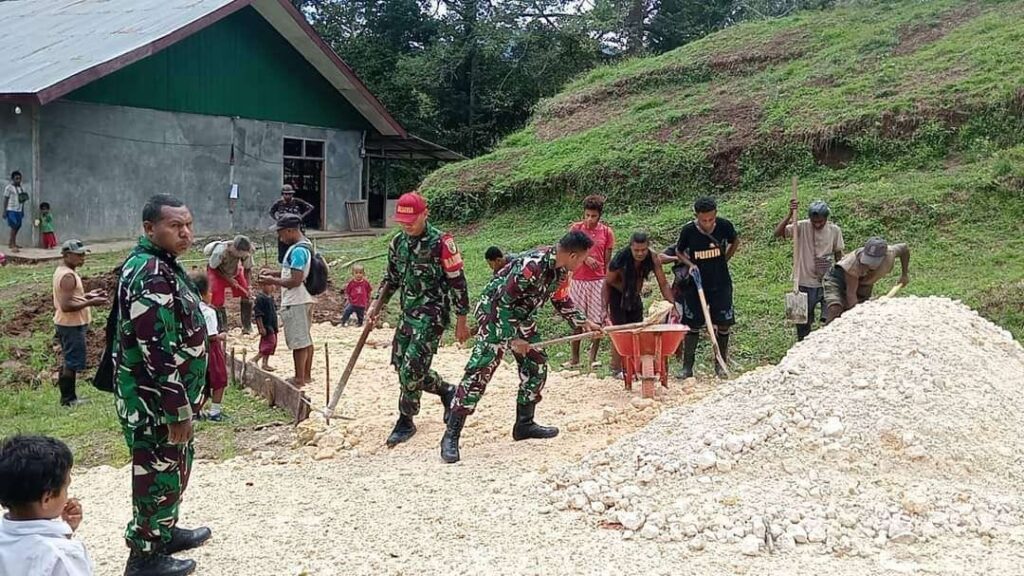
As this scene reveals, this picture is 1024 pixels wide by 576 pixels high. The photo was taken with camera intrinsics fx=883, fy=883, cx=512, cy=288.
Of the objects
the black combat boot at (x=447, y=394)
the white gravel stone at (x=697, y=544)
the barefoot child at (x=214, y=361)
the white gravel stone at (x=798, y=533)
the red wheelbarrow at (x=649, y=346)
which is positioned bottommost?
the white gravel stone at (x=697, y=544)

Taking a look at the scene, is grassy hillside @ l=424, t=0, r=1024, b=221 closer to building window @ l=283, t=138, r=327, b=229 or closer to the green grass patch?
building window @ l=283, t=138, r=327, b=229

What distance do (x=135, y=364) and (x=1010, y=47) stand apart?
14.8m

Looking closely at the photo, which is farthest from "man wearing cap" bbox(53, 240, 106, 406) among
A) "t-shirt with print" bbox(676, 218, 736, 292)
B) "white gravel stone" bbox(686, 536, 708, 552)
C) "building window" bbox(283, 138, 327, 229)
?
"building window" bbox(283, 138, 327, 229)

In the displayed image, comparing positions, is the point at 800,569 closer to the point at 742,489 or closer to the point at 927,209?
the point at 742,489

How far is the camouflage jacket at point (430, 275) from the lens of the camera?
543 centimetres

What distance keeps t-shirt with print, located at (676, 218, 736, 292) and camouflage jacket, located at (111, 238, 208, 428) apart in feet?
14.9

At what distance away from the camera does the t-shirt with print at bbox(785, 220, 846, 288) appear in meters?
7.44

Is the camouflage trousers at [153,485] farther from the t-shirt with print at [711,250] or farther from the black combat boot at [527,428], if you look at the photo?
the t-shirt with print at [711,250]

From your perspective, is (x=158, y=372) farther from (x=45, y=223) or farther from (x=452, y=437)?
(x=45, y=223)

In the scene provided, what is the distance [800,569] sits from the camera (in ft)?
11.9

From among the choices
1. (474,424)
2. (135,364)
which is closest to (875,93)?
(474,424)

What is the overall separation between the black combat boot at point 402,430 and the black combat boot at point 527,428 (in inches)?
27.7

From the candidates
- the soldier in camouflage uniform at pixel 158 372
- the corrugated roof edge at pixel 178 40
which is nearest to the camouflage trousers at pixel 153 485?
the soldier in camouflage uniform at pixel 158 372

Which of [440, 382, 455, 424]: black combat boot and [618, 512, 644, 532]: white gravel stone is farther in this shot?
[440, 382, 455, 424]: black combat boot
